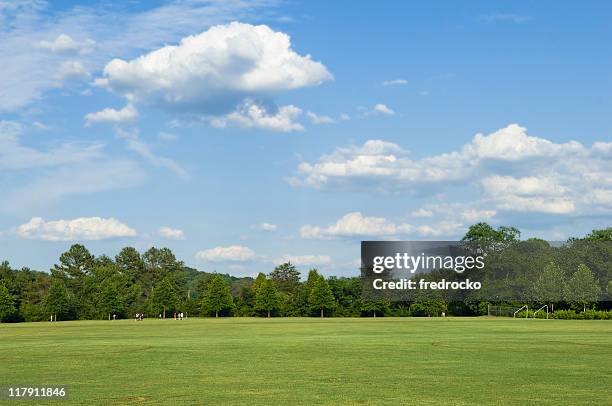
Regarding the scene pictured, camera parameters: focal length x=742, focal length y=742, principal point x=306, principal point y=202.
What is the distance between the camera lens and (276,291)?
5359 inches

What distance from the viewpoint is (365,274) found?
136m

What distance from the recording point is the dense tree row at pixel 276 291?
114 m

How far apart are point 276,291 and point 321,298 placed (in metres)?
8.70

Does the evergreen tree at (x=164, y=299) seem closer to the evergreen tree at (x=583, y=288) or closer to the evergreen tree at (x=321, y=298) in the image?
the evergreen tree at (x=321, y=298)

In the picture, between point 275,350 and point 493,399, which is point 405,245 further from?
point 493,399

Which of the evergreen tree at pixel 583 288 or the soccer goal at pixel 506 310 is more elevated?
the evergreen tree at pixel 583 288

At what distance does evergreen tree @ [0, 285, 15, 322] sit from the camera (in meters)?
124

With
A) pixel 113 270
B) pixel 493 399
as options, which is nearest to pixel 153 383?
pixel 493 399

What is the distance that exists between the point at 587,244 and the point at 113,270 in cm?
8736

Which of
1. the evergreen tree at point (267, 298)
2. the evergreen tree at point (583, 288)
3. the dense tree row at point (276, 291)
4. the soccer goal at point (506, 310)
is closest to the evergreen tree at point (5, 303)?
the dense tree row at point (276, 291)

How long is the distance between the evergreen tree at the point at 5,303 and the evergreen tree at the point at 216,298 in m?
32.6

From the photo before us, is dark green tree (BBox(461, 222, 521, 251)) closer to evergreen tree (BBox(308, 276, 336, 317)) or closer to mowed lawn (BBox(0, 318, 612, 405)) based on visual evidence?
evergreen tree (BBox(308, 276, 336, 317))

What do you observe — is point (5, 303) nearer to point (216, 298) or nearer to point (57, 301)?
point (57, 301)

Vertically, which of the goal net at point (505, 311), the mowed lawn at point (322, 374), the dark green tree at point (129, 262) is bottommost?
the goal net at point (505, 311)
